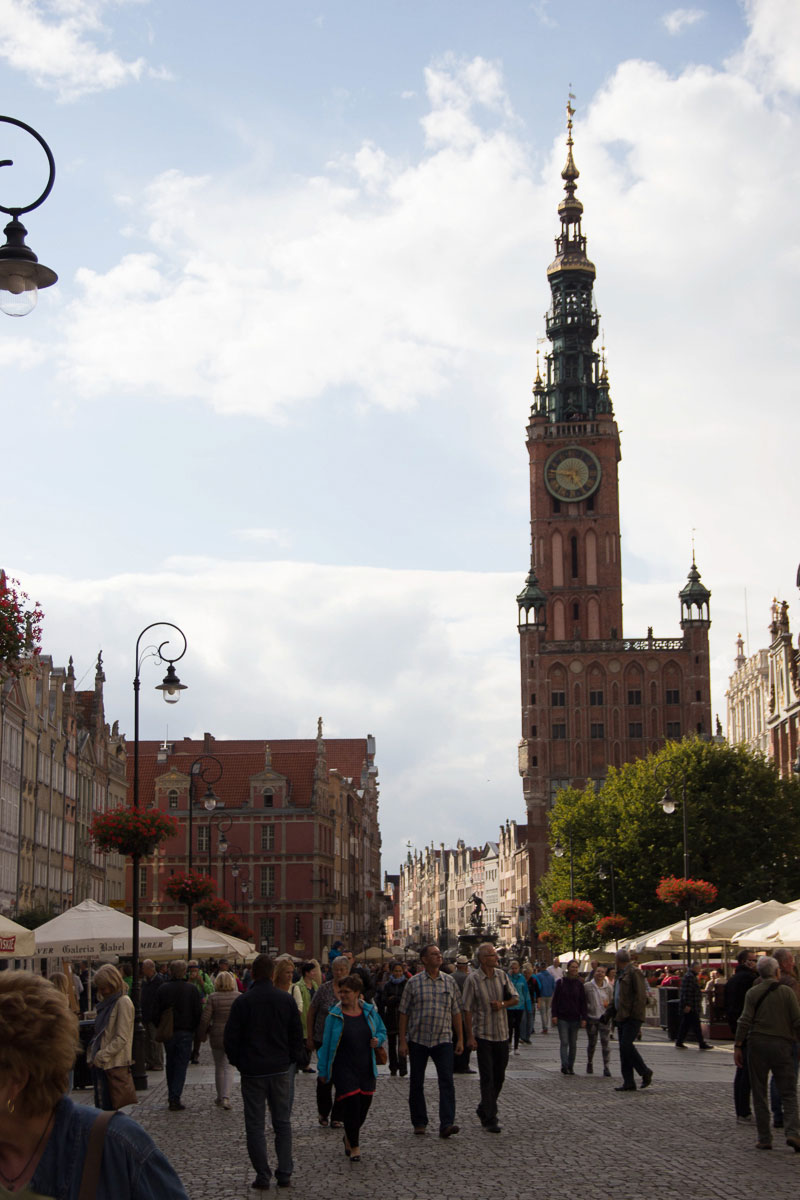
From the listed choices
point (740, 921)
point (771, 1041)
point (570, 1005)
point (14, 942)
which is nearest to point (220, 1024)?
point (14, 942)

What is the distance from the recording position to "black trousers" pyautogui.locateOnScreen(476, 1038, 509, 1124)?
1467cm

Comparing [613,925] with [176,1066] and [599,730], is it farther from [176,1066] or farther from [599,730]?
[599,730]

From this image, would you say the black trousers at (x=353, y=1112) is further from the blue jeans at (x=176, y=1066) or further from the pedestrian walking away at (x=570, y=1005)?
the pedestrian walking away at (x=570, y=1005)

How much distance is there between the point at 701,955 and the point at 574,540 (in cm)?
6869

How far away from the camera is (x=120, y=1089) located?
941cm

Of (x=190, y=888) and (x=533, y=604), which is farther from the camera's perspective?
(x=533, y=604)

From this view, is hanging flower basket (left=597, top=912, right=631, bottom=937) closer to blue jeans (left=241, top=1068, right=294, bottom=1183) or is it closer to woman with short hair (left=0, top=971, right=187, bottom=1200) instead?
blue jeans (left=241, top=1068, right=294, bottom=1183)

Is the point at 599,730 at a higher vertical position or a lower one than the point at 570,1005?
higher

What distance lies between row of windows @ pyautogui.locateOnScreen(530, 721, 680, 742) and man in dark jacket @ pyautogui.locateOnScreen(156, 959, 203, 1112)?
89.5 meters

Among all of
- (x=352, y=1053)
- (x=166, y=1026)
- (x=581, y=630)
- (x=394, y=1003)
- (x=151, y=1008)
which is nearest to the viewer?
(x=352, y=1053)

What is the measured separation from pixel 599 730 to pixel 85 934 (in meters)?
84.3

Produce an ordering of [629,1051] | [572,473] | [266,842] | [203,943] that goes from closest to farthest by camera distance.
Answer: [629,1051], [203,943], [266,842], [572,473]

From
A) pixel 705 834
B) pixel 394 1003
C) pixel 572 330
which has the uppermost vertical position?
pixel 572 330

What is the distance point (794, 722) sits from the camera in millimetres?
72312
